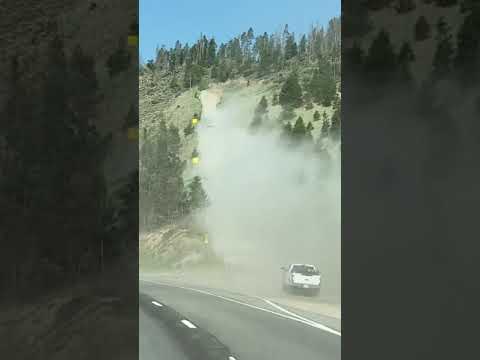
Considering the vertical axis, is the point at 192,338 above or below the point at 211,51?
below

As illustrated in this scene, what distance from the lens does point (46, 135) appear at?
52.8 inches

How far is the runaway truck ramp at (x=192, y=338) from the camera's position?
2906mm

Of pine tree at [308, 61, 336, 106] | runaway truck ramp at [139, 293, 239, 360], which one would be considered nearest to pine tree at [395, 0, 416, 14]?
runaway truck ramp at [139, 293, 239, 360]

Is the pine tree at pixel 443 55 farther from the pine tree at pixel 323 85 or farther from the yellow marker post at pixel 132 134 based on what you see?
the pine tree at pixel 323 85

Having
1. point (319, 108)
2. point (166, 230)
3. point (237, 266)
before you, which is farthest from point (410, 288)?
point (319, 108)

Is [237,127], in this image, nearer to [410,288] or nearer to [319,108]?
[319,108]

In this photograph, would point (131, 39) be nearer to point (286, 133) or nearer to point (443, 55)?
point (443, 55)

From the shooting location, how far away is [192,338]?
416 centimetres

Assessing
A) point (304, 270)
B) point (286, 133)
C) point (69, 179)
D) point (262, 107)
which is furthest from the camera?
point (262, 107)

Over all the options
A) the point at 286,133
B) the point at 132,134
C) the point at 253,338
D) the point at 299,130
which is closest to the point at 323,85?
the point at 286,133

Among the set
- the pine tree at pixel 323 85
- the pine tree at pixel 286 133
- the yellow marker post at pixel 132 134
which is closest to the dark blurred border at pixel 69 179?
the yellow marker post at pixel 132 134

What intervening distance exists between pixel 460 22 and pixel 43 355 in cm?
149

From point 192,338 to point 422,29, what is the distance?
11.1ft

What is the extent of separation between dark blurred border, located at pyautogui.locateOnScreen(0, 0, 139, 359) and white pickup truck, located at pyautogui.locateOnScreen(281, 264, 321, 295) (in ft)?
26.7
